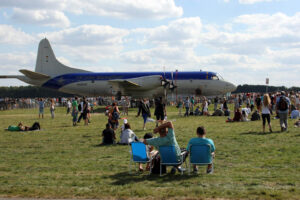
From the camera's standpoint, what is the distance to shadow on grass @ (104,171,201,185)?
8109mm

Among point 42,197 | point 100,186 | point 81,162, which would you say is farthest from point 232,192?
point 81,162

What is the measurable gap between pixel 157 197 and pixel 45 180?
2957mm

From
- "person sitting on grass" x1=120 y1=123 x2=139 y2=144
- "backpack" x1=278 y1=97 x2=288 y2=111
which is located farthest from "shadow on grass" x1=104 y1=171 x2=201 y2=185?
"backpack" x1=278 y1=97 x2=288 y2=111

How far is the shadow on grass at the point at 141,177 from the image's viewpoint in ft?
26.6

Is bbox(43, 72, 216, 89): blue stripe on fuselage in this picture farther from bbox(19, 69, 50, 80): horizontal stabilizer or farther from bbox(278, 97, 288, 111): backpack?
bbox(278, 97, 288, 111): backpack

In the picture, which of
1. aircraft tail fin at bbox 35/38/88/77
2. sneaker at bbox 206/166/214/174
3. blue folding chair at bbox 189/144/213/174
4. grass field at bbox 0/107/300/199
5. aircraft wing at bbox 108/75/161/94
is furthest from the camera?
aircraft tail fin at bbox 35/38/88/77

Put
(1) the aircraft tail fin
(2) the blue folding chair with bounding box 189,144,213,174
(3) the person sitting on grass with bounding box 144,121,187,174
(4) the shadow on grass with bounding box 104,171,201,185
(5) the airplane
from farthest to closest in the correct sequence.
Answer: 1. (1) the aircraft tail fin
2. (5) the airplane
3. (3) the person sitting on grass with bounding box 144,121,187,174
4. (2) the blue folding chair with bounding box 189,144,213,174
5. (4) the shadow on grass with bounding box 104,171,201,185

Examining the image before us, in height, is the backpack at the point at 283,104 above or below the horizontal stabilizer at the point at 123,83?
below

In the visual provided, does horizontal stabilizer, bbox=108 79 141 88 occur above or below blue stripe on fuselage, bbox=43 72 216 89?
below

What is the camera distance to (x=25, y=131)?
19641 millimetres

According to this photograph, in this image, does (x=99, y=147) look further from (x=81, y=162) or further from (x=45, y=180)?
(x=45, y=180)

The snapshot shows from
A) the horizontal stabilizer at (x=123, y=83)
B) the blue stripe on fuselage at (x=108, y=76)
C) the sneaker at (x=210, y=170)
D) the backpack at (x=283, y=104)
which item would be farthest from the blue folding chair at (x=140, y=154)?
the blue stripe on fuselage at (x=108, y=76)

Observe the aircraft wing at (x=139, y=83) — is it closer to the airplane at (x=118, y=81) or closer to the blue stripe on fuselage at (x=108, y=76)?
the airplane at (x=118, y=81)

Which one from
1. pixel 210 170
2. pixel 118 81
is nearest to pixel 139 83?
pixel 118 81
